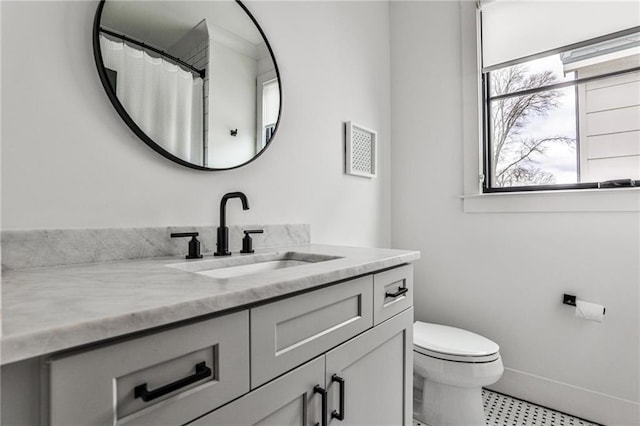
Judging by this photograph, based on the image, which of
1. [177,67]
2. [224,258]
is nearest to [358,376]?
[224,258]

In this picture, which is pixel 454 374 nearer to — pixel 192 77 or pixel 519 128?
pixel 519 128

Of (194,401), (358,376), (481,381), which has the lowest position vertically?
(481,381)

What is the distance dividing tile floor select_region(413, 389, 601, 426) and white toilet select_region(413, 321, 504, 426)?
0.46ft

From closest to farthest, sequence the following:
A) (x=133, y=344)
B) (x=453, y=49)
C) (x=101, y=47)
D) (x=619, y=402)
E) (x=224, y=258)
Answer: (x=133, y=344) → (x=101, y=47) → (x=224, y=258) → (x=619, y=402) → (x=453, y=49)

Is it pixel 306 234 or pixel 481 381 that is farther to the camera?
pixel 306 234

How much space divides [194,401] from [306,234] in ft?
3.46

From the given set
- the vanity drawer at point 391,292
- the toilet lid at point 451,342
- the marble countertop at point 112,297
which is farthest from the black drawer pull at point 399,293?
the toilet lid at point 451,342

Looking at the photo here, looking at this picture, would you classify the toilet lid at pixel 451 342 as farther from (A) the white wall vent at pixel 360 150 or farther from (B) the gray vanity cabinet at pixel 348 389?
(A) the white wall vent at pixel 360 150

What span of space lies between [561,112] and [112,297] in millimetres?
2152

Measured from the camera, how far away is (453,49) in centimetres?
202

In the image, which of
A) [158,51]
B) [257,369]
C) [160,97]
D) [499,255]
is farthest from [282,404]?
[499,255]

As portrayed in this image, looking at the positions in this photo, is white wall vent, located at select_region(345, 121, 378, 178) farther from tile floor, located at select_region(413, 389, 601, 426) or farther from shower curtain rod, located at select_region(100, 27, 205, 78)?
tile floor, located at select_region(413, 389, 601, 426)

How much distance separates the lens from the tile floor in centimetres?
159

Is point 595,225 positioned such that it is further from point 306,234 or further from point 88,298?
point 88,298
